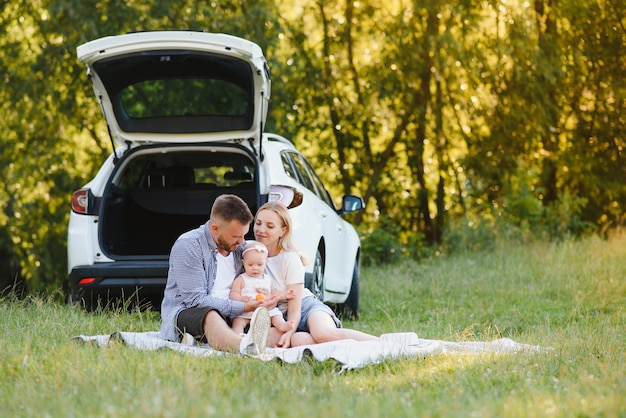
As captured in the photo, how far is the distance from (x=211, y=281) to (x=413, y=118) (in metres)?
11.3

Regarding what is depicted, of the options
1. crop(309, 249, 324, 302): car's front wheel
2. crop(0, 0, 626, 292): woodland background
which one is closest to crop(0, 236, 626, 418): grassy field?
crop(309, 249, 324, 302): car's front wheel

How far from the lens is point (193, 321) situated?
5.79 meters

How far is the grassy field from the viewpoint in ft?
12.6

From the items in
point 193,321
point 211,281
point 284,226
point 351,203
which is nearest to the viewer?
point 193,321

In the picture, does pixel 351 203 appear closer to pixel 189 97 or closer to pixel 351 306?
pixel 351 306

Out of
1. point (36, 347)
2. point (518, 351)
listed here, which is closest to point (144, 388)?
point (36, 347)

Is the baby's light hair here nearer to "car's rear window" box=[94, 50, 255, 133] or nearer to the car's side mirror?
"car's rear window" box=[94, 50, 255, 133]

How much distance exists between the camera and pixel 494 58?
1603cm

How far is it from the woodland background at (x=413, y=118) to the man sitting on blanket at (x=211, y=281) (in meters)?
7.63

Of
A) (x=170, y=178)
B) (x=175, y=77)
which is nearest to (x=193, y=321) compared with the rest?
(x=175, y=77)

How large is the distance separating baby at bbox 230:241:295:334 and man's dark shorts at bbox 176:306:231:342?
0.15 meters

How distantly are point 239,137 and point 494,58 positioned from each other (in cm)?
967

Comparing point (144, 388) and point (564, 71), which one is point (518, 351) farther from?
point (564, 71)

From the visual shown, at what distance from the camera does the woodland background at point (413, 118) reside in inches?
569
